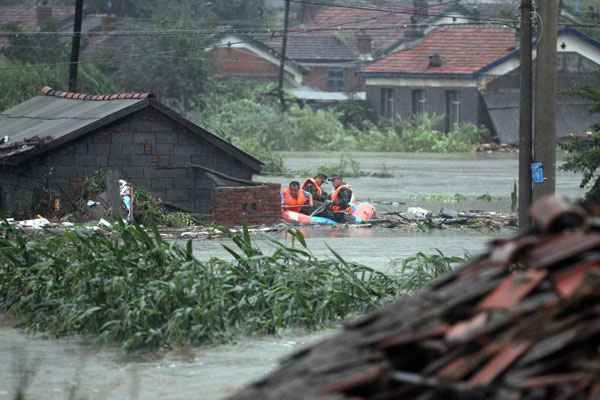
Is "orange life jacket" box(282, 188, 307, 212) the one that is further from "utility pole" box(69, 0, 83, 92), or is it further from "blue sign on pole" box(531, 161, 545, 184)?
"utility pole" box(69, 0, 83, 92)

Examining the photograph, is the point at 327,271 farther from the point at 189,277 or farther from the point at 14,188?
the point at 14,188

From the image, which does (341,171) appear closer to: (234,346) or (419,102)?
(419,102)

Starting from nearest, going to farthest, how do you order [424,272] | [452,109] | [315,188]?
[424,272] < [315,188] < [452,109]

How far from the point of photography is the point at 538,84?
725 inches

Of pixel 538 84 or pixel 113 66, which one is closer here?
pixel 538 84

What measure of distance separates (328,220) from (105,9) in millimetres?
53002

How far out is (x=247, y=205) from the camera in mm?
27078

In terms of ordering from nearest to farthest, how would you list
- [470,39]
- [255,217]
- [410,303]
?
[410,303]
[255,217]
[470,39]

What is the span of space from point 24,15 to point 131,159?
47.3m

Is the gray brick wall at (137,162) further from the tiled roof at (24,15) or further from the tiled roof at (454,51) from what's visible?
the tiled roof at (24,15)

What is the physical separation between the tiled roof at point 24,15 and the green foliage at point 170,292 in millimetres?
56137

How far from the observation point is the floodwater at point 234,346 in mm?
11172

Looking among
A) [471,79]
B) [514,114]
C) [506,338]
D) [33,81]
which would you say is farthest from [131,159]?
[471,79]

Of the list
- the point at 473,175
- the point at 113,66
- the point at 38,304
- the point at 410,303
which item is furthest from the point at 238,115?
the point at 410,303
